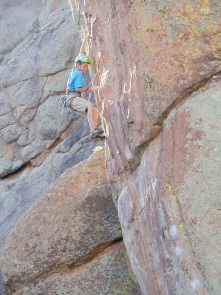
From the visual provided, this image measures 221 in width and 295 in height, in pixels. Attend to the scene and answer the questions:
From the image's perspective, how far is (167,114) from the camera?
4.42m

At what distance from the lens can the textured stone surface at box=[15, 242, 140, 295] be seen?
6.56 meters

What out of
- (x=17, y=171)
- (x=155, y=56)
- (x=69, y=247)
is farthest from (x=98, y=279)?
(x=17, y=171)

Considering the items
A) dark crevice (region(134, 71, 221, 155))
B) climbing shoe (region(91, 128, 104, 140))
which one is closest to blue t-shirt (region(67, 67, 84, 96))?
climbing shoe (region(91, 128, 104, 140))

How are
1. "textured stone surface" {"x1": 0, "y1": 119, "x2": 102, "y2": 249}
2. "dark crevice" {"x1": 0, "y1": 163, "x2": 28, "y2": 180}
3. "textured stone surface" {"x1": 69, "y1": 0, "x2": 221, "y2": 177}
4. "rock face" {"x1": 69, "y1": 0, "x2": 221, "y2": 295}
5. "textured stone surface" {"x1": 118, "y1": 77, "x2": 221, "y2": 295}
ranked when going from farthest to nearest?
"dark crevice" {"x1": 0, "y1": 163, "x2": 28, "y2": 180} → "textured stone surface" {"x1": 0, "y1": 119, "x2": 102, "y2": 249} → "textured stone surface" {"x1": 69, "y1": 0, "x2": 221, "y2": 177} → "rock face" {"x1": 69, "y1": 0, "x2": 221, "y2": 295} → "textured stone surface" {"x1": 118, "y1": 77, "x2": 221, "y2": 295}

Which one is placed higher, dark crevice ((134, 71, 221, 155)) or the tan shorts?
dark crevice ((134, 71, 221, 155))

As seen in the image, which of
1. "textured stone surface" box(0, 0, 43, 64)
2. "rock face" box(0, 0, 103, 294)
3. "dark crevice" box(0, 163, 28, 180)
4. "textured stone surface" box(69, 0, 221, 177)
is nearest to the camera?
"textured stone surface" box(69, 0, 221, 177)

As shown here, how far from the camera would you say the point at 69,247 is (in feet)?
23.7

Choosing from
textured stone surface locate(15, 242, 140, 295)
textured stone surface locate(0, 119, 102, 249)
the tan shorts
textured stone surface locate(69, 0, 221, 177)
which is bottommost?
textured stone surface locate(0, 119, 102, 249)

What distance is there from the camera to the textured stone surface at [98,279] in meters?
6.56

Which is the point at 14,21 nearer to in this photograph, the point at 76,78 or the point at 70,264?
the point at 76,78

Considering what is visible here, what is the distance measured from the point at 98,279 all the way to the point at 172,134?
13.4ft

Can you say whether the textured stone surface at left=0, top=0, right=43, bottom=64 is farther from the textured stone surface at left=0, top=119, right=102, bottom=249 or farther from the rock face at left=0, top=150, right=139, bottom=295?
the rock face at left=0, top=150, right=139, bottom=295

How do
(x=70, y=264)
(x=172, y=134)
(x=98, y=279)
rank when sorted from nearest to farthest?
(x=172, y=134) → (x=98, y=279) → (x=70, y=264)

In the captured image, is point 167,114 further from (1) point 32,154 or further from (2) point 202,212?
(1) point 32,154
